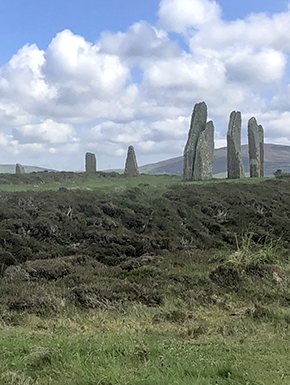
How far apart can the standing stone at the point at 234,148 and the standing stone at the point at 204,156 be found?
1534 millimetres

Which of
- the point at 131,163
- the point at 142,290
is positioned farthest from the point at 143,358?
the point at 131,163

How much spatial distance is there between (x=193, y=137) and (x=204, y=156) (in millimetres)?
1959

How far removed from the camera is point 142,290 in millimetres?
9383

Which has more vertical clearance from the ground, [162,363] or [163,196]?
[163,196]

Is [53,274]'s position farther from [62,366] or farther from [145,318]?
[62,366]

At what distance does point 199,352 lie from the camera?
5.45m

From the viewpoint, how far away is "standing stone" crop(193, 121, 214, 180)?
91.6ft

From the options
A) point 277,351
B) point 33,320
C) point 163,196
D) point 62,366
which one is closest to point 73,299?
point 33,320

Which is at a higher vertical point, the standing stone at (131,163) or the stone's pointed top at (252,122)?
the stone's pointed top at (252,122)

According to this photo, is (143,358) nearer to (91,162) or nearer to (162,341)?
(162,341)

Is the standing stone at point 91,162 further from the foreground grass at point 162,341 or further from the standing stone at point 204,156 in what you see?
the foreground grass at point 162,341

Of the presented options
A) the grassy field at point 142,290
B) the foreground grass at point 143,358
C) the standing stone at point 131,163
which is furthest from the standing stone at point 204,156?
the foreground grass at point 143,358

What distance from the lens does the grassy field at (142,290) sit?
504 centimetres

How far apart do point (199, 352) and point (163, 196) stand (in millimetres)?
13542
